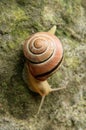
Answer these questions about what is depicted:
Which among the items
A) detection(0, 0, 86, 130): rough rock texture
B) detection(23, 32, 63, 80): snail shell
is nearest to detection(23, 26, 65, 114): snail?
detection(23, 32, 63, 80): snail shell

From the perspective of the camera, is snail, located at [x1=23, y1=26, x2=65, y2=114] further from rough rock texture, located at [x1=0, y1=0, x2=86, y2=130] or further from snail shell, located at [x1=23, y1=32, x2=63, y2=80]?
rough rock texture, located at [x1=0, y1=0, x2=86, y2=130]

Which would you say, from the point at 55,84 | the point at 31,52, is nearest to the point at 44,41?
the point at 31,52

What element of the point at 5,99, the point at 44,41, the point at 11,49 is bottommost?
the point at 5,99

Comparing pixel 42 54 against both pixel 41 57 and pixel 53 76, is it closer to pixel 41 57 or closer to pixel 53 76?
pixel 41 57

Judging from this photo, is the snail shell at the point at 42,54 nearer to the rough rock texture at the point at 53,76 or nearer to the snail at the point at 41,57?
the snail at the point at 41,57

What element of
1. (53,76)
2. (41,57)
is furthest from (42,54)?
(53,76)

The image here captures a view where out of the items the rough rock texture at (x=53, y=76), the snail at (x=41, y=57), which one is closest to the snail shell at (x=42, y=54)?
the snail at (x=41, y=57)

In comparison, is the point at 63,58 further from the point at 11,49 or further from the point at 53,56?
the point at 11,49
